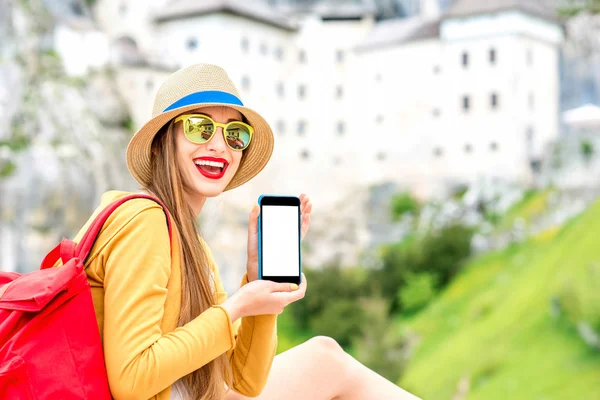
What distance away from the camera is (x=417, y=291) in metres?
20.8

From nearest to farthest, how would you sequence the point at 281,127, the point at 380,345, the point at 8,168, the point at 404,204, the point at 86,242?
the point at 86,242 < the point at 380,345 < the point at 8,168 < the point at 404,204 < the point at 281,127

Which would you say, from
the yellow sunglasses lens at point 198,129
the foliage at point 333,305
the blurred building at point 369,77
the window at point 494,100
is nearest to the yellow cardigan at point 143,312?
the yellow sunglasses lens at point 198,129

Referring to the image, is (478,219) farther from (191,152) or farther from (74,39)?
(191,152)

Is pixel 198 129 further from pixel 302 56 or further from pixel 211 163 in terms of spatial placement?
pixel 302 56

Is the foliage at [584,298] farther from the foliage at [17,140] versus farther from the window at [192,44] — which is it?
the foliage at [17,140]

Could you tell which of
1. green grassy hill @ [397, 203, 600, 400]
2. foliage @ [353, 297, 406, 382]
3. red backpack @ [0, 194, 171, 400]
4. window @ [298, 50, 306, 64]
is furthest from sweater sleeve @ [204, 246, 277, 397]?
window @ [298, 50, 306, 64]

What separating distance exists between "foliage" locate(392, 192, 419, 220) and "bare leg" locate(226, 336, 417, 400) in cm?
2079

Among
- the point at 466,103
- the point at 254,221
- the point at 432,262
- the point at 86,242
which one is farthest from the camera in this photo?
the point at 466,103

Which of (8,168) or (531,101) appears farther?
(531,101)

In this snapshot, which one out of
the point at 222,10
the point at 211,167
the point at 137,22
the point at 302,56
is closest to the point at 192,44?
the point at 222,10

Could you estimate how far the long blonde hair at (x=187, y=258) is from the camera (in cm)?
172

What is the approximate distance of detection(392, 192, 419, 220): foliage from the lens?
22859 mm

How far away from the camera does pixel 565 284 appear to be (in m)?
13.5

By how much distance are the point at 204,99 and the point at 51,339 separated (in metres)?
0.65
